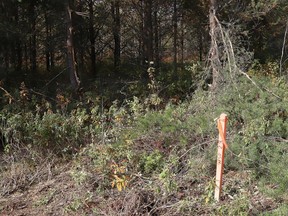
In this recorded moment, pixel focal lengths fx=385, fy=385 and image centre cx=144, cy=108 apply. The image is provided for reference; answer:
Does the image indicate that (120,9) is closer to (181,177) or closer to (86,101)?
(86,101)

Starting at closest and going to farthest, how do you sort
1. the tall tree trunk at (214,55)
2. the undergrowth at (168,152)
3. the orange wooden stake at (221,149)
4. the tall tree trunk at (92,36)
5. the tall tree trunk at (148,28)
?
1. the orange wooden stake at (221,149)
2. the undergrowth at (168,152)
3. the tall tree trunk at (214,55)
4. the tall tree trunk at (148,28)
5. the tall tree trunk at (92,36)

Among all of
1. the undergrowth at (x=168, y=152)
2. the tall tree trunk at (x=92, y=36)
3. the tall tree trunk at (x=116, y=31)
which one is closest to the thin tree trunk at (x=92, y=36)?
the tall tree trunk at (x=92, y=36)

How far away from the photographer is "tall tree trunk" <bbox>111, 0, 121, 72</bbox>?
49.6ft

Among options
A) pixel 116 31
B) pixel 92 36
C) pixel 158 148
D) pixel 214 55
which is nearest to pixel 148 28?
pixel 116 31

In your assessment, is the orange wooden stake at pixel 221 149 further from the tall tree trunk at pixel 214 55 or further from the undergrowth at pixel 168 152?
the tall tree trunk at pixel 214 55

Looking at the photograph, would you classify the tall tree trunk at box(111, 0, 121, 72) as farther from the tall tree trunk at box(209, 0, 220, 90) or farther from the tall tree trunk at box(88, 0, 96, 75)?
the tall tree trunk at box(209, 0, 220, 90)

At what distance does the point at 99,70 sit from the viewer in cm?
1706

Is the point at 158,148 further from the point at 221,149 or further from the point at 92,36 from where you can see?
the point at 92,36

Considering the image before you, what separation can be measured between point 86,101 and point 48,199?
15.6ft

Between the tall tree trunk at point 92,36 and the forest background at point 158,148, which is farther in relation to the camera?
the tall tree trunk at point 92,36

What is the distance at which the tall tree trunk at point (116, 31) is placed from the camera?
15.1 metres

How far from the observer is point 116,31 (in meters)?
15.2

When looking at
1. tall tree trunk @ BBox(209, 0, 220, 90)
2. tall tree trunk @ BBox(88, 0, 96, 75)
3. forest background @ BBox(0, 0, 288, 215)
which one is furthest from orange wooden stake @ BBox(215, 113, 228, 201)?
tall tree trunk @ BBox(88, 0, 96, 75)

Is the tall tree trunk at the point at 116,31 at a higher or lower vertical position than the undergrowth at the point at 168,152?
higher
